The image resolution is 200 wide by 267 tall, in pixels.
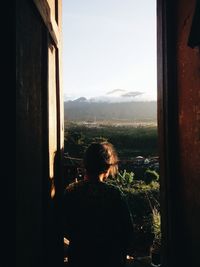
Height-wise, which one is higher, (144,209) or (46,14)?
(46,14)

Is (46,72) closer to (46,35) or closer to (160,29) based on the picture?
(46,35)

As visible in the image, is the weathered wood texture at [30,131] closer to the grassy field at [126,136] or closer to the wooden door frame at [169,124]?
the wooden door frame at [169,124]

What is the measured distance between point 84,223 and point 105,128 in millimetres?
20604

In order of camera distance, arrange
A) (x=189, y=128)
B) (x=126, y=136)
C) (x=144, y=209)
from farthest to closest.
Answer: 1. (x=126, y=136)
2. (x=144, y=209)
3. (x=189, y=128)

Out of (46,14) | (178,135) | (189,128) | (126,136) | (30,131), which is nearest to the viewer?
(30,131)

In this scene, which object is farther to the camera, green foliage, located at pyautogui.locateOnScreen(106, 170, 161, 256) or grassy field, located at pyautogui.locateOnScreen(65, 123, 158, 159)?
grassy field, located at pyautogui.locateOnScreen(65, 123, 158, 159)

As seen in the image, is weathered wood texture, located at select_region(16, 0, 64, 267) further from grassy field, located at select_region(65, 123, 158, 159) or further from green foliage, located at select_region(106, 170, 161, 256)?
grassy field, located at select_region(65, 123, 158, 159)

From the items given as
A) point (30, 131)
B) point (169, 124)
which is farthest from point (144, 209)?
point (30, 131)

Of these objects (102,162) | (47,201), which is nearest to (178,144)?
(102,162)

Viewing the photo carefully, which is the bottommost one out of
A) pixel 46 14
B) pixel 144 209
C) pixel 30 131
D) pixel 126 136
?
pixel 144 209

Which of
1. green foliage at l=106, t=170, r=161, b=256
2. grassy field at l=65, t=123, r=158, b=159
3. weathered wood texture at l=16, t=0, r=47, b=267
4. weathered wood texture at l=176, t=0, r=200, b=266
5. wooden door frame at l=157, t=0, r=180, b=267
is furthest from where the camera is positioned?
grassy field at l=65, t=123, r=158, b=159

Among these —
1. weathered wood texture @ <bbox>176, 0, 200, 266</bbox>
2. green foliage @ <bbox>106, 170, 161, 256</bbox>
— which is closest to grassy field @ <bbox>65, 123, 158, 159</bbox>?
green foliage @ <bbox>106, 170, 161, 256</bbox>

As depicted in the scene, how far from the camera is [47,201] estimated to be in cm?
253

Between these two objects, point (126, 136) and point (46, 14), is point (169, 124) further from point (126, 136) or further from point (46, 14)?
point (126, 136)
